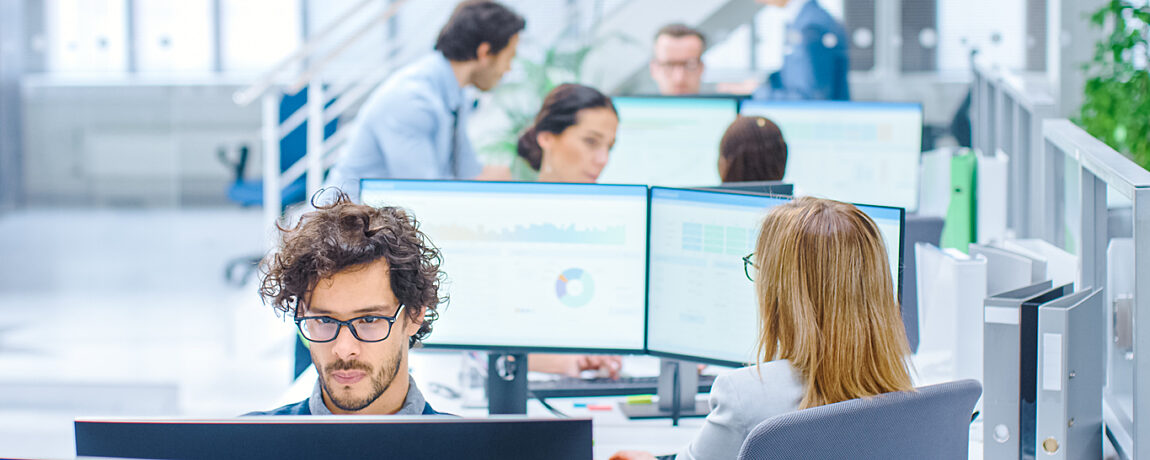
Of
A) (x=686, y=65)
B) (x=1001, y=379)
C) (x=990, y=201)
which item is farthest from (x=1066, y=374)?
(x=686, y=65)

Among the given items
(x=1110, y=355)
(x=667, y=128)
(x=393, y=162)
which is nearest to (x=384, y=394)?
(x=1110, y=355)

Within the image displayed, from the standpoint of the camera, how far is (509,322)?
194cm

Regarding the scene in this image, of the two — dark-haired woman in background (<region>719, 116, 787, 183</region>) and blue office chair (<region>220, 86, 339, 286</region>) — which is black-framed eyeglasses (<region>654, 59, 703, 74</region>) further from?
blue office chair (<region>220, 86, 339, 286</region>)

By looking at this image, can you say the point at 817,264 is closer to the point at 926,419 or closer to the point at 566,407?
the point at 926,419

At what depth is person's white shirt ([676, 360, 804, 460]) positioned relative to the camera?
53.5 inches

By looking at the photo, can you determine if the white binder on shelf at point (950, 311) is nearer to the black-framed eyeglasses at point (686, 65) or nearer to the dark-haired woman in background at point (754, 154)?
the dark-haired woman in background at point (754, 154)

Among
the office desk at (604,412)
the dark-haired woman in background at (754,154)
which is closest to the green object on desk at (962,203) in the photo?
the dark-haired woman in background at (754,154)

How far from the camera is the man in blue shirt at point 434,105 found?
2.94 m

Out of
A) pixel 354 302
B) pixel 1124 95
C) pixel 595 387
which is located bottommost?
pixel 595 387

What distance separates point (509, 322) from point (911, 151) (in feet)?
4.87

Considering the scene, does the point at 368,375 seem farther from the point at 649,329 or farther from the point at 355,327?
the point at 649,329

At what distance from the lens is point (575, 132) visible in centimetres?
257

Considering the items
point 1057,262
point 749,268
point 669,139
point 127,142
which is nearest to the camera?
point 749,268

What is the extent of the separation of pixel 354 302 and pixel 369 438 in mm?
512
